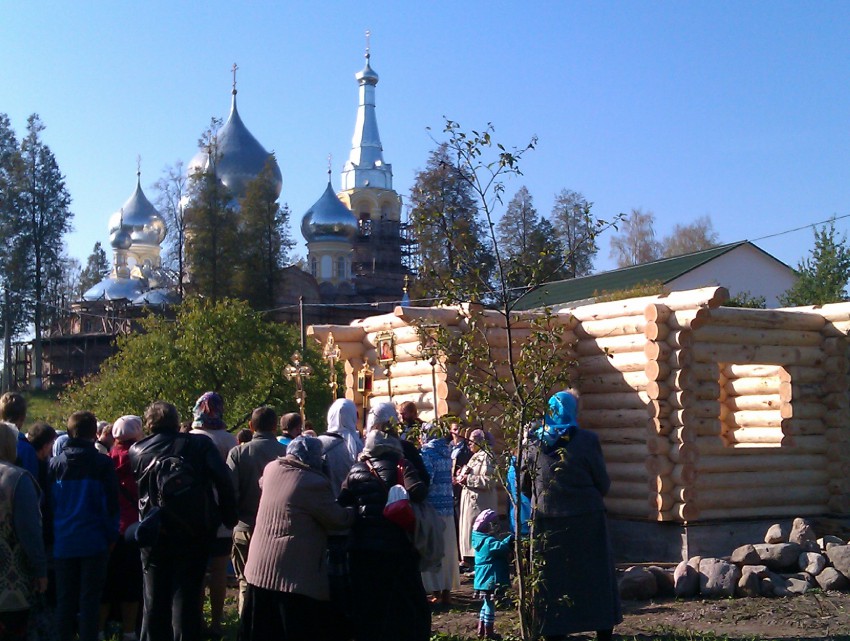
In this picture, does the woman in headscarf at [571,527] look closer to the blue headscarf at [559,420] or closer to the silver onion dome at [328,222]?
the blue headscarf at [559,420]

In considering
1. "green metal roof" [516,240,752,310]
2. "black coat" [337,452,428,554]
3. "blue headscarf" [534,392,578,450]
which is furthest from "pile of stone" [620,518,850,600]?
"green metal roof" [516,240,752,310]

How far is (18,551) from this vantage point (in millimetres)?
5816

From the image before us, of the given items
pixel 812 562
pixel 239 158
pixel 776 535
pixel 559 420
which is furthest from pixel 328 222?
pixel 559 420

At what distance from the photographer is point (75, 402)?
893 inches

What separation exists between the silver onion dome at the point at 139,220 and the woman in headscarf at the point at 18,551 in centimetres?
5186

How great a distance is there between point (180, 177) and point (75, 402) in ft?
76.1

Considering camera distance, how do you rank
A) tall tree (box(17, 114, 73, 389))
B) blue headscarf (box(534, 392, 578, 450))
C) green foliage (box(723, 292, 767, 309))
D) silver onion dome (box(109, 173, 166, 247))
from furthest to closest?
1. silver onion dome (box(109, 173, 166, 247))
2. tall tree (box(17, 114, 73, 389))
3. green foliage (box(723, 292, 767, 309))
4. blue headscarf (box(534, 392, 578, 450))

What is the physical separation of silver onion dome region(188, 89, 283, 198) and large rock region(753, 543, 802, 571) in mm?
42372

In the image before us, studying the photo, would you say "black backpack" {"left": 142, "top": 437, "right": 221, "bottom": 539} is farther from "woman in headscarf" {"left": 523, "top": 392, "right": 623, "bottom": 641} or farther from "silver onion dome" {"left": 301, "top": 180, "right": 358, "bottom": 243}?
"silver onion dome" {"left": 301, "top": 180, "right": 358, "bottom": 243}

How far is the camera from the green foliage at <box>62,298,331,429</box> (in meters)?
18.8

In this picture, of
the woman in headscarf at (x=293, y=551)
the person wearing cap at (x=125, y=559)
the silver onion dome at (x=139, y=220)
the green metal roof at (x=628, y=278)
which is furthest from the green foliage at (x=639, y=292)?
the silver onion dome at (x=139, y=220)

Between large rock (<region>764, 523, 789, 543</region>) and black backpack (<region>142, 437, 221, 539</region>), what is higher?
black backpack (<region>142, 437, 221, 539</region>)

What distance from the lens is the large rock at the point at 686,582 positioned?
9742mm

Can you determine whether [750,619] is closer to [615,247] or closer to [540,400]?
[540,400]
